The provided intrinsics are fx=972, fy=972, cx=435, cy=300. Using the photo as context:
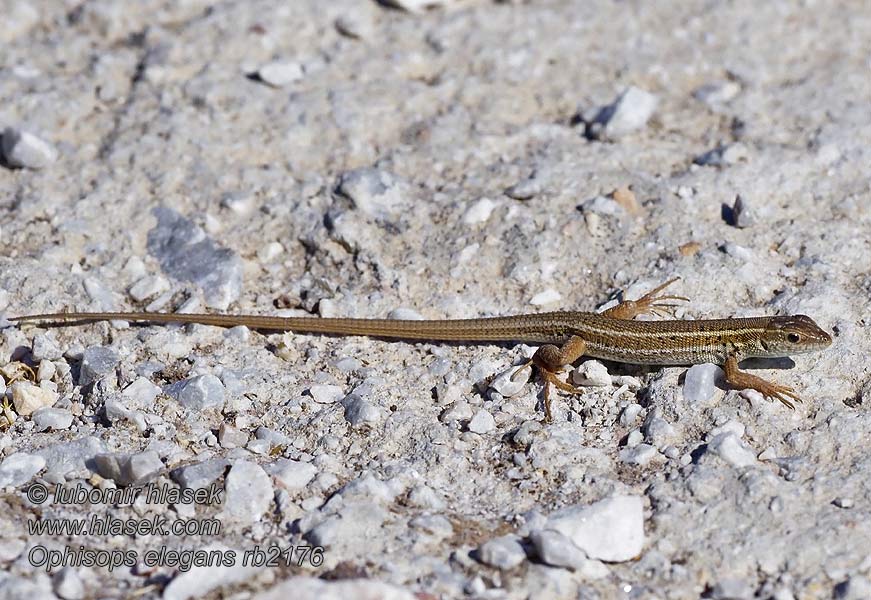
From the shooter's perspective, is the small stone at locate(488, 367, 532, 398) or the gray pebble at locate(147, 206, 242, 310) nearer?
the small stone at locate(488, 367, 532, 398)

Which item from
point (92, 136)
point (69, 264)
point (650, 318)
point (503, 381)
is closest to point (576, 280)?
point (650, 318)

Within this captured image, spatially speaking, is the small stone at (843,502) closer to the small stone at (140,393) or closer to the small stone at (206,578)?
the small stone at (206,578)

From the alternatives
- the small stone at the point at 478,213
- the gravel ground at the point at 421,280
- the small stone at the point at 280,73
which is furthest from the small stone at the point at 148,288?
the small stone at the point at 280,73

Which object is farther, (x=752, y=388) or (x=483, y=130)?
(x=483, y=130)

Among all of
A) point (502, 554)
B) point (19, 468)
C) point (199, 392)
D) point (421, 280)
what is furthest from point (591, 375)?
point (19, 468)

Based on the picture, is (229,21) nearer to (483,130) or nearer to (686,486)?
(483,130)

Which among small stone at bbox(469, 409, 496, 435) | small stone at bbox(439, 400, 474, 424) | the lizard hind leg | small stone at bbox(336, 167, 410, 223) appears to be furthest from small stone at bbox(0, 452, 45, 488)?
the lizard hind leg

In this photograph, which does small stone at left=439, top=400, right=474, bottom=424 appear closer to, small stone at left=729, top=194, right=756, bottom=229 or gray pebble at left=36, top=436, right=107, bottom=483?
gray pebble at left=36, top=436, right=107, bottom=483
